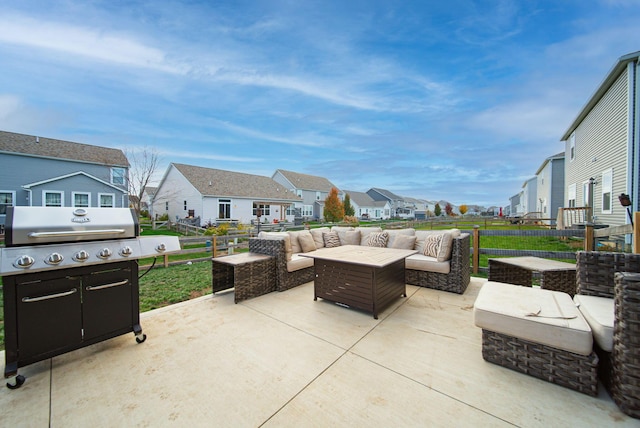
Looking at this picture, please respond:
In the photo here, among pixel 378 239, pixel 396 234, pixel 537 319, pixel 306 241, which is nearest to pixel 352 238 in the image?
pixel 378 239

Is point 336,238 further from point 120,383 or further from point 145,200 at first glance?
point 145,200

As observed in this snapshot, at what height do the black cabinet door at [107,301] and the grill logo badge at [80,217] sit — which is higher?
the grill logo badge at [80,217]

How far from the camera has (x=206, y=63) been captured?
7.58 metres

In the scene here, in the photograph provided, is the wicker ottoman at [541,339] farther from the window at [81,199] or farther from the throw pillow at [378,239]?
the window at [81,199]

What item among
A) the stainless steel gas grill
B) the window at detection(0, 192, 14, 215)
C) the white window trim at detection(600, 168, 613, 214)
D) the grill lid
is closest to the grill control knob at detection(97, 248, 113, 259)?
the stainless steel gas grill

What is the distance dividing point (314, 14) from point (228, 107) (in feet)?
24.5

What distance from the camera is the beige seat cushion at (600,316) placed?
67.9 inches

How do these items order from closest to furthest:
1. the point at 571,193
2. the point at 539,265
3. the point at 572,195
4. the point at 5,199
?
the point at 539,265 < the point at 572,195 < the point at 571,193 < the point at 5,199

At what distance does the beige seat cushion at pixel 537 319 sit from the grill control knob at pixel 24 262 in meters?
3.71

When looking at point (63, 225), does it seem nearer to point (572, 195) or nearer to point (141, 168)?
point (141, 168)

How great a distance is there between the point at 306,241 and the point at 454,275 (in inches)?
112

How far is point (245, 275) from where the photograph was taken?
384 centimetres

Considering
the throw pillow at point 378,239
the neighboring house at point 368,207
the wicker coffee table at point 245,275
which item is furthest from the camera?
the neighboring house at point 368,207

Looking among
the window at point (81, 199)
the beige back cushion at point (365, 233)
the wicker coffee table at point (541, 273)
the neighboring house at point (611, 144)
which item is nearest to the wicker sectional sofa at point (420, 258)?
the wicker coffee table at point (541, 273)
